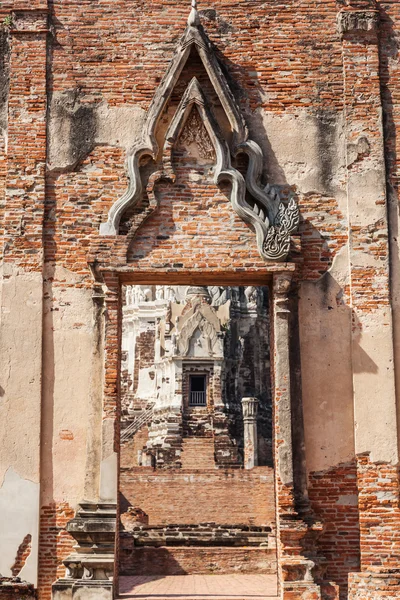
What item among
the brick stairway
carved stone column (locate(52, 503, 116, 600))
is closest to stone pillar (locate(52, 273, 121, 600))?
carved stone column (locate(52, 503, 116, 600))

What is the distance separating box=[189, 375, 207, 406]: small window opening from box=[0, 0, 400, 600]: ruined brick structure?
17.5m

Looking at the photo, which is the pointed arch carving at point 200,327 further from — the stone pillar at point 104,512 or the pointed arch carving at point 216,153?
the stone pillar at point 104,512

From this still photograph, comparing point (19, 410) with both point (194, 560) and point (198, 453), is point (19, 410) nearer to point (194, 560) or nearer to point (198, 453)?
point (194, 560)

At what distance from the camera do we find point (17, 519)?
394 inches

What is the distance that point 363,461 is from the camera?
10.2m

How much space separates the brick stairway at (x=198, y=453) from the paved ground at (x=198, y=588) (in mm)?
11056

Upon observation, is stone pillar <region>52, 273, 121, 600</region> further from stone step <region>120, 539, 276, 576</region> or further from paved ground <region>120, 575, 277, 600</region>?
stone step <region>120, 539, 276, 576</region>

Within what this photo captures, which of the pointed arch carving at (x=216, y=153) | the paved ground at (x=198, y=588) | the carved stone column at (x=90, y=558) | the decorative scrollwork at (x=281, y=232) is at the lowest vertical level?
the paved ground at (x=198, y=588)

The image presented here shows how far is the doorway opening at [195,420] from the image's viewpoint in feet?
67.0

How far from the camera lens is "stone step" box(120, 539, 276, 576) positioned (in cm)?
1631

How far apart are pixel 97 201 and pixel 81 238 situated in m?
0.45

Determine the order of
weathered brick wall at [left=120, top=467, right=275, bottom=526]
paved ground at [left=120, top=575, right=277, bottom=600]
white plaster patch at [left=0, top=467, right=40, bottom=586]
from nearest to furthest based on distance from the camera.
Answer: white plaster patch at [left=0, top=467, right=40, bottom=586], paved ground at [left=120, top=575, right=277, bottom=600], weathered brick wall at [left=120, top=467, right=275, bottom=526]

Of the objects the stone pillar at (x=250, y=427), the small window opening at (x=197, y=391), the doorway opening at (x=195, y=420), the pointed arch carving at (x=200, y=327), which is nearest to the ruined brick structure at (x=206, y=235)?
the doorway opening at (x=195, y=420)

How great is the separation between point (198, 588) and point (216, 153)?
5.53 meters
